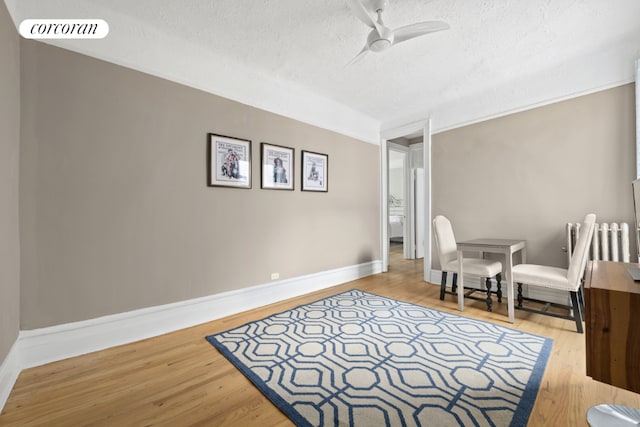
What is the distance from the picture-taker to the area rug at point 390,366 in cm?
146

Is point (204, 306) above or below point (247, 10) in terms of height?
below

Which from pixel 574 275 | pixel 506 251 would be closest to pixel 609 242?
pixel 574 275

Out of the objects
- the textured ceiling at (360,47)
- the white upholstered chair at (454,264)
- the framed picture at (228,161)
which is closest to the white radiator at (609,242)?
the white upholstered chair at (454,264)

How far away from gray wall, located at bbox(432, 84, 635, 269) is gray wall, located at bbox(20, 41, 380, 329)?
2411mm

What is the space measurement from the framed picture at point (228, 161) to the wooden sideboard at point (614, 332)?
285cm

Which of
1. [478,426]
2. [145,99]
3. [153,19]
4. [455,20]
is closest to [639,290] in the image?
[478,426]

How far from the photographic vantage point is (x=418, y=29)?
6.95ft

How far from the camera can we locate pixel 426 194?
420 cm

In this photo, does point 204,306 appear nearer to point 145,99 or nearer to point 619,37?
point 145,99

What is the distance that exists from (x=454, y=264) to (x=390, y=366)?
1721 mm

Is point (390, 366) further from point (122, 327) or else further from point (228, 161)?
point (228, 161)

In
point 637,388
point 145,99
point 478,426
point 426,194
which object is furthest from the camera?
point 426,194

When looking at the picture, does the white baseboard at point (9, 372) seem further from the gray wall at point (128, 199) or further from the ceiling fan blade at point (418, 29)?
the ceiling fan blade at point (418, 29)

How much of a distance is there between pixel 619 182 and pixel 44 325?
5.09m
